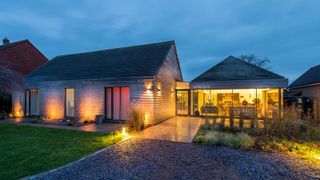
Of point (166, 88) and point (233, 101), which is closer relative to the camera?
point (166, 88)

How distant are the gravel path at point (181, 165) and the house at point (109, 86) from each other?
4516 millimetres

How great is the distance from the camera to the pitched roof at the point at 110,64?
33.9 feet

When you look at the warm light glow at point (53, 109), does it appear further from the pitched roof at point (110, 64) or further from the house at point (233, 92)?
the house at point (233, 92)

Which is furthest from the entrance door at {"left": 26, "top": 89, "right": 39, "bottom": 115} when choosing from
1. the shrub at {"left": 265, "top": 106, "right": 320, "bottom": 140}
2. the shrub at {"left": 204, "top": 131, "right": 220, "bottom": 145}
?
the shrub at {"left": 265, "top": 106, "right": 320, "bottom": 140}

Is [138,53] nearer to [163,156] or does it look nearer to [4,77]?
[163,156]

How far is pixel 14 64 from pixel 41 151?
17607 mm

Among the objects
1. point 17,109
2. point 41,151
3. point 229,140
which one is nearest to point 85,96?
point 41,151

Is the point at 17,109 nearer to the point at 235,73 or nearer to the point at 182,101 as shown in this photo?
the point at 182,101

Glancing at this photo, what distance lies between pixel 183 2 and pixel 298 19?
1112 inches

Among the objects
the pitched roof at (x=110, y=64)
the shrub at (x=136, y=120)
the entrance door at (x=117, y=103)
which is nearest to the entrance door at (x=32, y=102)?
the pitched roof at (x=110, y=64)

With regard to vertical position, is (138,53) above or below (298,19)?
below

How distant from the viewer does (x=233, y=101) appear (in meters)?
12.2

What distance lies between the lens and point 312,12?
95.0 ft

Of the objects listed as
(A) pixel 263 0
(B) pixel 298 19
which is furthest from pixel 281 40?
(A) pixel 263 0
